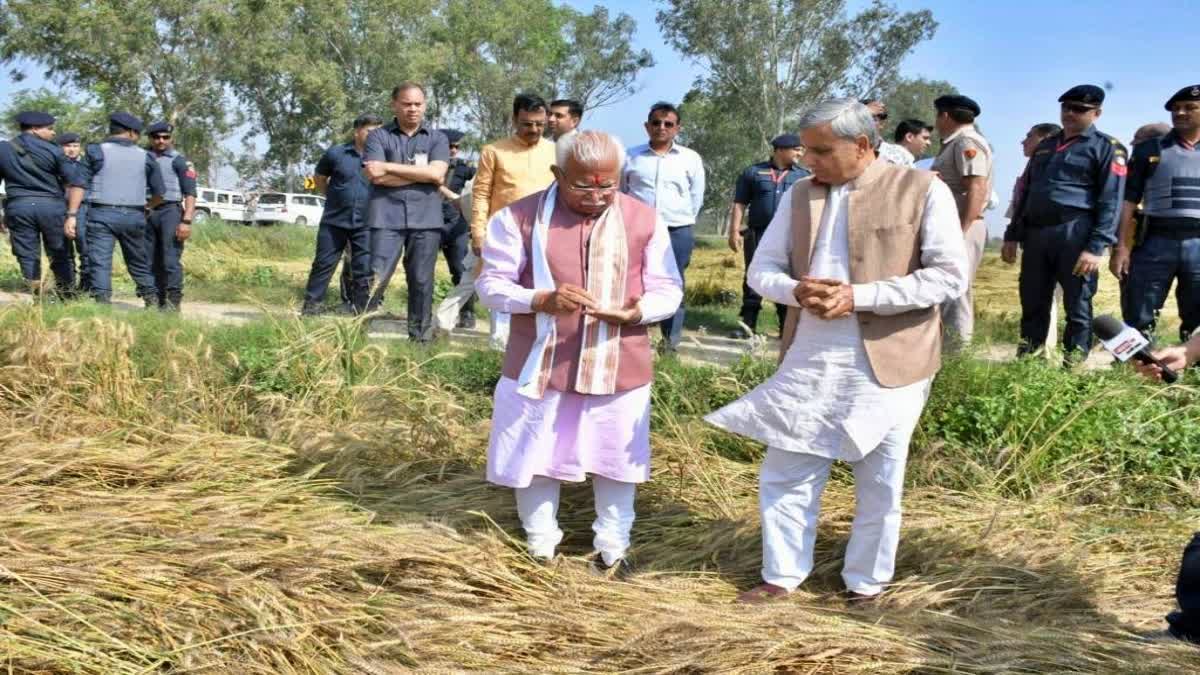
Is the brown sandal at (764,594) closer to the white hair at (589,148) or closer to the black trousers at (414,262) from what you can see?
the white hair at (589,148)

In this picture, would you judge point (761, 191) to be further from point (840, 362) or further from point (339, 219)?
point (840, 362)

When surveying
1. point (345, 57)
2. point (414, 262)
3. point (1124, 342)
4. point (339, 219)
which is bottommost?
point (414, 262)

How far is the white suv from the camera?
36031 millimetres

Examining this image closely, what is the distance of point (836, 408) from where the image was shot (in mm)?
3133

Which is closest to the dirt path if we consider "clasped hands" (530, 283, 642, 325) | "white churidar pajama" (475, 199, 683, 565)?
"white churidar pajama" (475, 199, 683, 565)

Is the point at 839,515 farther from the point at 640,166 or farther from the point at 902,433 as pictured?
the point at 640,166

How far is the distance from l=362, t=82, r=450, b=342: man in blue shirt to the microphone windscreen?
15.6 feet

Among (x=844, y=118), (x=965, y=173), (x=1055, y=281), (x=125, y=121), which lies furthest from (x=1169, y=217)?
(x=125, y=121)

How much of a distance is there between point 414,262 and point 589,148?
12.6ft

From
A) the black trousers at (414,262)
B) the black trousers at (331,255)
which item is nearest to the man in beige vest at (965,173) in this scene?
the black trousers at (414,262)

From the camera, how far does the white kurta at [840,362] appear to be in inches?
121

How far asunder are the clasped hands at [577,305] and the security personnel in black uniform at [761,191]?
16.1ft

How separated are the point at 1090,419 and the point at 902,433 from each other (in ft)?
5.90

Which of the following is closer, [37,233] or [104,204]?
[104,204]
